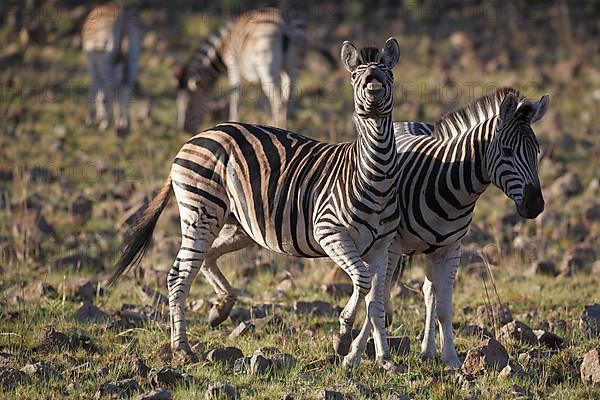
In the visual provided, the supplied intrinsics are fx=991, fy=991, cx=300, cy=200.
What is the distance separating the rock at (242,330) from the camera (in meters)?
7.77

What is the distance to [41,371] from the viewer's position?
650 centimetres

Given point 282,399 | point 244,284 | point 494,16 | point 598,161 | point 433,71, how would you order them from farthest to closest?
point 494,16 < point 433,71 < point 598,161 < point 244,284 < point 282,399

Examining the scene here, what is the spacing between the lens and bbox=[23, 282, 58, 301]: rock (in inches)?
342

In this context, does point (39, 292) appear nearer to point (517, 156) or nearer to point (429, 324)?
point (429, 324)

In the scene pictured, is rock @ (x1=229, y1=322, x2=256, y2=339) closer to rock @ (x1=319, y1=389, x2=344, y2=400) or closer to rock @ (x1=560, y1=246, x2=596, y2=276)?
rock @ (x1=319, y1=389, x2=344, y2=400)

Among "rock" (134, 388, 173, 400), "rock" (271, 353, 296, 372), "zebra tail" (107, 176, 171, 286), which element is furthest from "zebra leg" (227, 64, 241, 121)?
"rock" (134, 388, 173, 400)

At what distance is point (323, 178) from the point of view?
6996 mm

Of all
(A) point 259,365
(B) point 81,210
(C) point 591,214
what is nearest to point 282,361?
(A) point 259,365

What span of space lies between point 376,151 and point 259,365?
1627mm

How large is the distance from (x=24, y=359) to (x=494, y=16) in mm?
16256

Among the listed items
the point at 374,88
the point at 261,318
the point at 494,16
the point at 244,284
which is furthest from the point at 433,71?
the point at 374,88

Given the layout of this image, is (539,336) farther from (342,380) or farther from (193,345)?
(193,345)

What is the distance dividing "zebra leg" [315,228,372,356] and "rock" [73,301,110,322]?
2.29m

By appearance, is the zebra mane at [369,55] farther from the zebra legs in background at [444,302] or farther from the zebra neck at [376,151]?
the zebra legs in background at [444,302]
